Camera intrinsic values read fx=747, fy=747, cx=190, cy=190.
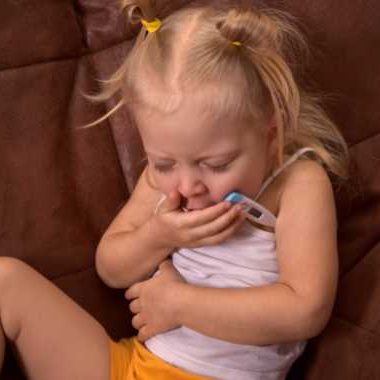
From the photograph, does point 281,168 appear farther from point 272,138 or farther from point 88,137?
point 88,137

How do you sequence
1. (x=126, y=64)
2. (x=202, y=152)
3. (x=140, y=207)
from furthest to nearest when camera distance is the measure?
(x=140, y=207) < (x=126, y=64) < (x=202, y=152)

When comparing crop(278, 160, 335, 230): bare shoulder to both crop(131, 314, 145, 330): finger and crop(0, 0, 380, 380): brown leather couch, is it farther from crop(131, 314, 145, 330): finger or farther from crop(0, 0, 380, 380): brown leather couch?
crop(131, 314, 145, 330): finger

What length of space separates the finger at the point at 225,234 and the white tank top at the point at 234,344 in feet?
0.11

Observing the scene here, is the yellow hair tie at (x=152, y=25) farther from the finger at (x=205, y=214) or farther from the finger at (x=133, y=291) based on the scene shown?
the finger at (x=133, y=291)

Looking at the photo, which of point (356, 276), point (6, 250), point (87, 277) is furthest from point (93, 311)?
point (356, 276)

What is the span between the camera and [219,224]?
3.37 feet

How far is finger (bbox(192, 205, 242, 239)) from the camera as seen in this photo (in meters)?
1.02

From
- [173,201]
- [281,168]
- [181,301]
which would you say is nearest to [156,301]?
[181,301]

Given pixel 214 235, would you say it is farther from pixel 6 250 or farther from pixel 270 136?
pixel 6 250

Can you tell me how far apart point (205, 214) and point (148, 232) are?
129 mm

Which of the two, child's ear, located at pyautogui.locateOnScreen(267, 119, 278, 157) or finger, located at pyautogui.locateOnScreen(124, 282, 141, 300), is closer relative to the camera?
child's ear, located at pyautogui.locateOnScreen(267, 119, 278, 157)

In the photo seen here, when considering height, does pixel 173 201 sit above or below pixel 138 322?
above

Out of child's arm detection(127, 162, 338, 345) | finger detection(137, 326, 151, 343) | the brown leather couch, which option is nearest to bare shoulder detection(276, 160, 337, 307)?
child's arm detection(127, 162, 338, 345)

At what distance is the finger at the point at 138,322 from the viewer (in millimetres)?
1126
